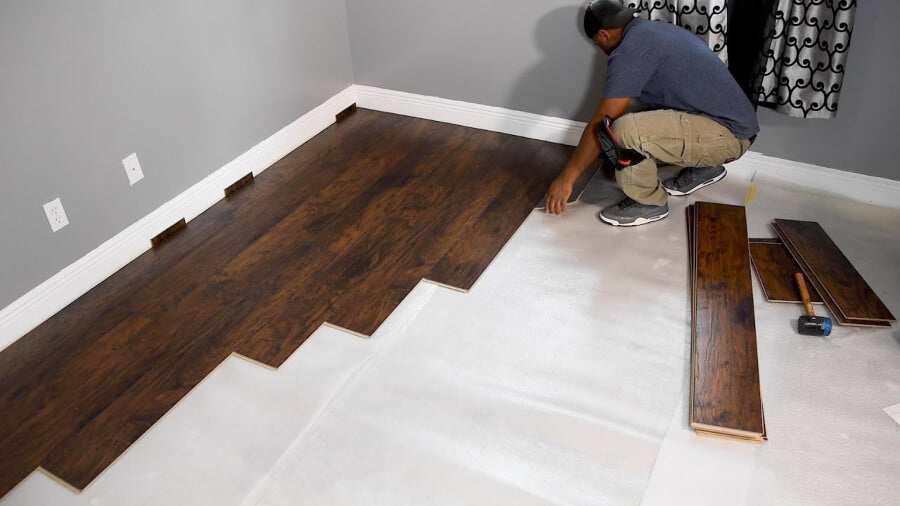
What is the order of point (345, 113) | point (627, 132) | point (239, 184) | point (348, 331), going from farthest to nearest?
point (345, 113), point (239, 184), point (627, 132), point (348, 331)

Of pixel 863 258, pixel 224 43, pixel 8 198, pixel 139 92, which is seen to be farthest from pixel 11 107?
pixel 863 258

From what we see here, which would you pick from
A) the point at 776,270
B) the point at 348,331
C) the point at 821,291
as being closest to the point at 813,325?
the point at 821,291

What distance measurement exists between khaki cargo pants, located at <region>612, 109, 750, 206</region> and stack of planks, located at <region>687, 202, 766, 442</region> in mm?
253

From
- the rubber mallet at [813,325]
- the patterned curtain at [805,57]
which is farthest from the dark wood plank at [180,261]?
the rubber mallet at [813,325]

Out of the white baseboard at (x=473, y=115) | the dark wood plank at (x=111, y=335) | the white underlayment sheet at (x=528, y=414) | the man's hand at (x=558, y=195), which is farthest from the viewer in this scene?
the white baseboard at (x=473, y=115)

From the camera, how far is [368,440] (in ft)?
7.20

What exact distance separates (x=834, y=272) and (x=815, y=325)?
39 cm

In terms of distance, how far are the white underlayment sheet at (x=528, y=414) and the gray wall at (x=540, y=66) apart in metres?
0.62

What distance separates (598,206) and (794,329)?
3.33 feet

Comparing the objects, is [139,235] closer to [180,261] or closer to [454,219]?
[180,261]

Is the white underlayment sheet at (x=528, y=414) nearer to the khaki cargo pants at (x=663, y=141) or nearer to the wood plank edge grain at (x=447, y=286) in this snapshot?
the wood plank edge grain at (x=447, y=286)

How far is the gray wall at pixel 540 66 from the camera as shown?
299cm

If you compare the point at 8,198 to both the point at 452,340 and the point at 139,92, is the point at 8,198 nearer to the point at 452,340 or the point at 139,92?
the point at 139,92

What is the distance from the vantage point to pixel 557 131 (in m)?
3.76
